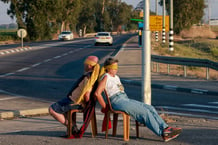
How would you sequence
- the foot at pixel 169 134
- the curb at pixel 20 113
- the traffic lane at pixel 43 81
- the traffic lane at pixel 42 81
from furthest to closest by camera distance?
the traffic lane at pixel 42 81 → the traffic lane at pixel 43 81 → the curb at pixel 20 113 → the foot at pixel 169 134

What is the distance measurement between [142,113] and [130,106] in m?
0.23

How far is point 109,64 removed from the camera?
8.04m

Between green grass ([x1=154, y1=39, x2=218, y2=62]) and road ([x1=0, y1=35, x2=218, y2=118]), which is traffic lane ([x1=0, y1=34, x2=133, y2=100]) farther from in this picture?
green grass ([x1=154, y1=39, x2=218, y2=62])

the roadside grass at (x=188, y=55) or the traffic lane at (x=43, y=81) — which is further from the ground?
the traffic lane at (x=43, y=81)

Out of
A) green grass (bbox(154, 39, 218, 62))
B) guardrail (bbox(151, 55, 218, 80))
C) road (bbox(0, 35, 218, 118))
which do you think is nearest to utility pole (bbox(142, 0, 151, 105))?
road (bbox(0, 35, 218, 118))

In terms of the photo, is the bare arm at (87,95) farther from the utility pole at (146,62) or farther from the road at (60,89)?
the road at (60,89)

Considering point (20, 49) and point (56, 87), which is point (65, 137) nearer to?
point (56, 87)

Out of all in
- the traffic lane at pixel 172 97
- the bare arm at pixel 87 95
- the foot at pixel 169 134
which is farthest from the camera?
the traffic lane at pixel 172 97

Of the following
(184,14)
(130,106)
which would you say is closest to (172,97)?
(130,106)

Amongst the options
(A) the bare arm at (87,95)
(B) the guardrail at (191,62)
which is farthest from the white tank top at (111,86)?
(B) the guardrail at (191,62)

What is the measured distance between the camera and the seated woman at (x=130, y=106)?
7594mm

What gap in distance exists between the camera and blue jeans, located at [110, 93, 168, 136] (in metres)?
7.59

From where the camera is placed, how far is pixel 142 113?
766 centimetres

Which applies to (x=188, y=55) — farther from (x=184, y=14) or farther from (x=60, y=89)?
(x=184, y=14)
